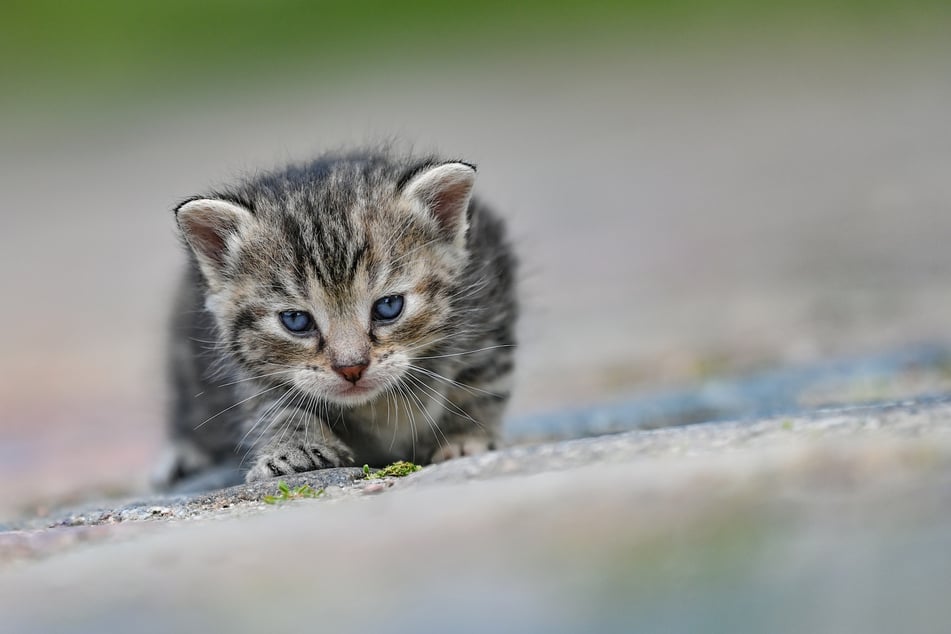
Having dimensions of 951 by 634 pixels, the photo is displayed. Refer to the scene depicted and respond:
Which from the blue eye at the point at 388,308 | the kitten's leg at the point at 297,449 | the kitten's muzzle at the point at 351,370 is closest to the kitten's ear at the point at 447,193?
the blue eye at the point at 388,308

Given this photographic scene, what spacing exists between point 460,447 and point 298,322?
1.02 m

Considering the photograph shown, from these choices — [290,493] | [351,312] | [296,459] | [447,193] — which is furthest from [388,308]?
[290,493]

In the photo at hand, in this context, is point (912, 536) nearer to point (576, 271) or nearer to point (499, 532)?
point (499, 532)

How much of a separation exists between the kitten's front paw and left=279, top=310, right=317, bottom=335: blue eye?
0.52 meters

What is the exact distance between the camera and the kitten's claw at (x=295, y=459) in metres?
5.12

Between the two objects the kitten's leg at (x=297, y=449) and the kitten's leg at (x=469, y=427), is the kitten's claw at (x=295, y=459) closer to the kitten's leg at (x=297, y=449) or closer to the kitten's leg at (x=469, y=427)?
the kitten's leg at (x=297, y=449)

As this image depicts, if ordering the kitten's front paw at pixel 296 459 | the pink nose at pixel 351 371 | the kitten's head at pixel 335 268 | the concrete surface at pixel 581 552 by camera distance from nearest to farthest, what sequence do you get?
the concrete surface at pixel 581 552 → the pink nose at pixel 351 371 → the kitten's head at pixel 335 268 → the kitten's front paw at pixel 296 459

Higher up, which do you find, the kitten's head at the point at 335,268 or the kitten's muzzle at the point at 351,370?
the kitten's head at the point at 335,268

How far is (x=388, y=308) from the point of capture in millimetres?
5062

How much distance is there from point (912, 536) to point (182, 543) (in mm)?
2140

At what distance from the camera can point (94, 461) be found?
25.5 feet

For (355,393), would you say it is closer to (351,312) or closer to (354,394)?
(354,394)

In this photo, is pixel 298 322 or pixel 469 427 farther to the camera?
pixel 469 427

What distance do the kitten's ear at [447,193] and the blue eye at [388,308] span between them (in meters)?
0.47
